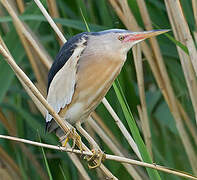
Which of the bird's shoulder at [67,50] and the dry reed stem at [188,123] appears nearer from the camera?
the bird's shoulder at [67,50]

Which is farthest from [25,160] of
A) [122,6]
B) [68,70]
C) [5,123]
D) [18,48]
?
[122,6]

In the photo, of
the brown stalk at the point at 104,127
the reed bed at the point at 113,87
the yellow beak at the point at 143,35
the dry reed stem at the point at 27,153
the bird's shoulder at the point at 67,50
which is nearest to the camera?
the yellow beak at the point at 143,35

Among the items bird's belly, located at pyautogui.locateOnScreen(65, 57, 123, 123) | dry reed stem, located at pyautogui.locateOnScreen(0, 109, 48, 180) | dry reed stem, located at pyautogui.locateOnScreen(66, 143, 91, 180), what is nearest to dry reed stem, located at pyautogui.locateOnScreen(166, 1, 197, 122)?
bird's belly, located at pyautogui.locateOnScreen(65, 57, 123, 123)

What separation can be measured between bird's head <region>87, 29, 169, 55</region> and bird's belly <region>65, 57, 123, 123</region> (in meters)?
0.05

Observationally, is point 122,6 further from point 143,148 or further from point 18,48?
point 143,148

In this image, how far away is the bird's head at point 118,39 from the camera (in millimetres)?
1200

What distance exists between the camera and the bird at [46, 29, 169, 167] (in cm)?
127

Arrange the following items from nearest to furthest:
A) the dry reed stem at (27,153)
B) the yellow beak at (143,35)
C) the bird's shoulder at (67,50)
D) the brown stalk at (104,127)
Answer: the yellow beak at (143,35) → the bird's shoulder at (67,50) → the brown stalk at (104,127) → the dry reed stem at (27,153)

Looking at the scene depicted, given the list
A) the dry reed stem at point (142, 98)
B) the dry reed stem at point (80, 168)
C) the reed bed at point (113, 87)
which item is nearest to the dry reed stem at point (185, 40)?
the reed bed at point (113, 87)

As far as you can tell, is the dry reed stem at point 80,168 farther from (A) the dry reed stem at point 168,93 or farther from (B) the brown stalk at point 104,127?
(A) the dry reed stem at point 168,93

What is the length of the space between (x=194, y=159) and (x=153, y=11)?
533 mm

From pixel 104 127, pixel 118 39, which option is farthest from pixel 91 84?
pixel 104 127

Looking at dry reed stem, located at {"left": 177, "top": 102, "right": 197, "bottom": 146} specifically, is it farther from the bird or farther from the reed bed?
the bird

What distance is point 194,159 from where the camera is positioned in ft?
5.08
